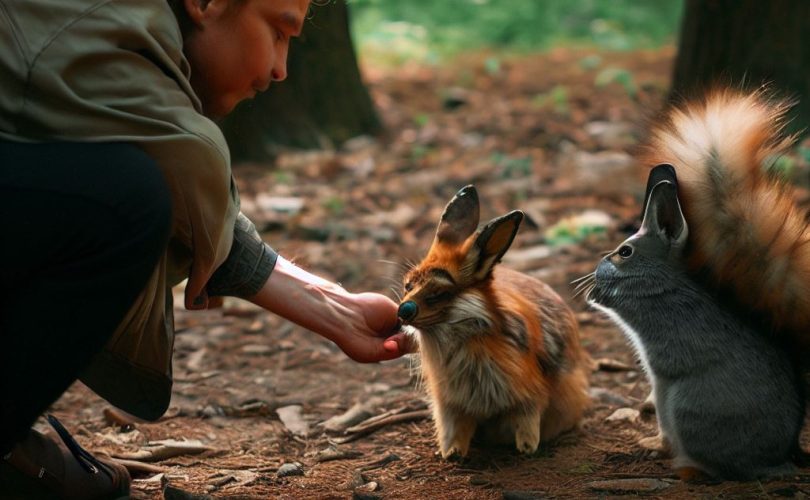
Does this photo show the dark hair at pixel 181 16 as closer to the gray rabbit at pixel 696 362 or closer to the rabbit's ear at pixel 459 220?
the rabbit's ear at pixel 459 220

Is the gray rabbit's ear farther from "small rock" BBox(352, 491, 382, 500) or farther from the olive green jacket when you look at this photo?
the olive green jacket

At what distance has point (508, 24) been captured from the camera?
44.8 feet

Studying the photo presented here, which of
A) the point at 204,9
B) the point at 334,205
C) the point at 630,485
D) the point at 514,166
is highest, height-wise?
the point at 204,9

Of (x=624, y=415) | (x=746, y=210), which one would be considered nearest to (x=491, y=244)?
(x=746, y=210)

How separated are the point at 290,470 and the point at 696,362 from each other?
1494mm

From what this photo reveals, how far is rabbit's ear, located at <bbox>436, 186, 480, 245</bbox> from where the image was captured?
3.82 metres

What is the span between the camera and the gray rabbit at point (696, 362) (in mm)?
3262

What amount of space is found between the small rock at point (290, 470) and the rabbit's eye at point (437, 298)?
0.78 m

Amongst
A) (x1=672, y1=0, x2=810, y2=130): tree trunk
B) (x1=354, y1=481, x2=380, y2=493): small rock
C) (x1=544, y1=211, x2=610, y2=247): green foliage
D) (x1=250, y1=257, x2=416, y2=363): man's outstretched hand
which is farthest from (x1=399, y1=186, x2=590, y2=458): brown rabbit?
(x1=672, y1=0, x2=810, y2=130): tree trunk

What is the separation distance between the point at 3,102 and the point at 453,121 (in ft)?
24.0

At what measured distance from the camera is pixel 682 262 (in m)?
3.46

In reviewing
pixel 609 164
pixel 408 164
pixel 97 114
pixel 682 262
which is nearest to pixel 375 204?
pixel 408 164

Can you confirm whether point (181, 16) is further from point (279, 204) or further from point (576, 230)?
point (279, 204)

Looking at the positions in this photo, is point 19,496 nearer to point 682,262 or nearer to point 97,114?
point 97,114
